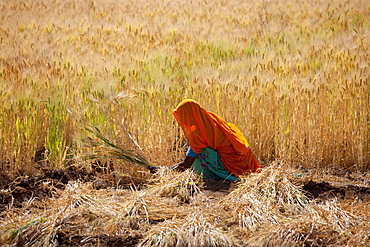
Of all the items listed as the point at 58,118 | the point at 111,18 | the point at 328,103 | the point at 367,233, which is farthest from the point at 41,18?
the point at 367,233

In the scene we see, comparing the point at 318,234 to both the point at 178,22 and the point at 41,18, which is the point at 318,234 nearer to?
the point at 178,22

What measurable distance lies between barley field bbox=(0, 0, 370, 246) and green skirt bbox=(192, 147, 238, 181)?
A: 0.42 feet

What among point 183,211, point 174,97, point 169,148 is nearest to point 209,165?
point 169,148

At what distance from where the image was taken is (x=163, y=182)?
3412mm

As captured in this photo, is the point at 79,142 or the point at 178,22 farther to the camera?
the point at 178,22

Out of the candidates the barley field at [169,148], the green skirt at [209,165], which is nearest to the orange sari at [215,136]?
the green skirt at [209,165]

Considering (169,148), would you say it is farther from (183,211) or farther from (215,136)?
(183,211)

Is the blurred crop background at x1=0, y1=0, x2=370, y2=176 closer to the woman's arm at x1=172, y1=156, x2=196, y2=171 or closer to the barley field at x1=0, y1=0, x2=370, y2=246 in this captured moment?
the barley field at x1=0, y1=0, x2=370, y2=246

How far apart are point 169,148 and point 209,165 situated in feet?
1.37

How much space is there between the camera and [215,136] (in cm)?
365

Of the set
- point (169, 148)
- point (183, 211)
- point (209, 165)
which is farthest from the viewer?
point (169, 148)

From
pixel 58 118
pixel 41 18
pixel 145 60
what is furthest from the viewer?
pixel 41 18

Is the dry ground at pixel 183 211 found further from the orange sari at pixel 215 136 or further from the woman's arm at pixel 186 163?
the orange sari at pixel 215 136

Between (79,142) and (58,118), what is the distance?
338 millimetres
